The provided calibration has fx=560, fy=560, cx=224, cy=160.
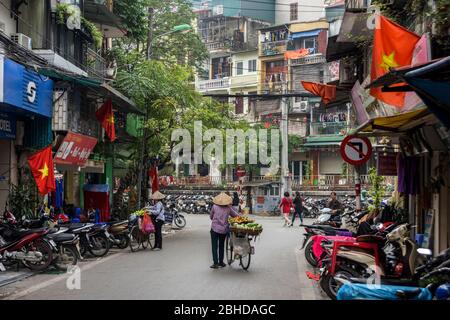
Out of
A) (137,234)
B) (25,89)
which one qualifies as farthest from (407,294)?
(137,234)

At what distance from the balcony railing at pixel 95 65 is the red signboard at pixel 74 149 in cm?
325

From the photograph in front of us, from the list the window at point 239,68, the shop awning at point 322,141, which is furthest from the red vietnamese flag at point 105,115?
the window at point 239,68

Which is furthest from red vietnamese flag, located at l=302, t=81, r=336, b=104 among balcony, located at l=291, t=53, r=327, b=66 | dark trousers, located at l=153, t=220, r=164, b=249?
balcony, located at l=291, t=53, r=327, b=66

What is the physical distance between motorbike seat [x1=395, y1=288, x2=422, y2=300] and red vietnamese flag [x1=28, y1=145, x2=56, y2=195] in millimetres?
10457

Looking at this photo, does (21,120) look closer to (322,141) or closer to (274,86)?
(322,141)

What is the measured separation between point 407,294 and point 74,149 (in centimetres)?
1337

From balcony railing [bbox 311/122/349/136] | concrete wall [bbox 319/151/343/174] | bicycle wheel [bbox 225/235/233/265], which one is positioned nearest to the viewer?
bicycle wheel [bbox 225/235/233/265]

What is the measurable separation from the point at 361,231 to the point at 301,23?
35.5m

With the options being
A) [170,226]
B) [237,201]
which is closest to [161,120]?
[170,226]

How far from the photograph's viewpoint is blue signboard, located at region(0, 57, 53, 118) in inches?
478

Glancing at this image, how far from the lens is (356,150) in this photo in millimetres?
13211

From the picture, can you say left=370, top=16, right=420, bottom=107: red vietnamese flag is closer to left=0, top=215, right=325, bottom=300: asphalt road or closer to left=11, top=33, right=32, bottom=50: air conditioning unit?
left=0, top=215, right=325, bottom=300: asphalt road

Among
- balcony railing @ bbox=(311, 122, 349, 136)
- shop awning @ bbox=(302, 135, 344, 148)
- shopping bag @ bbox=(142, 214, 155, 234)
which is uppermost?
balcony railing @ bbox=(311, 122, 349, 136)

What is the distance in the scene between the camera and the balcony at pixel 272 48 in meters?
45.2
